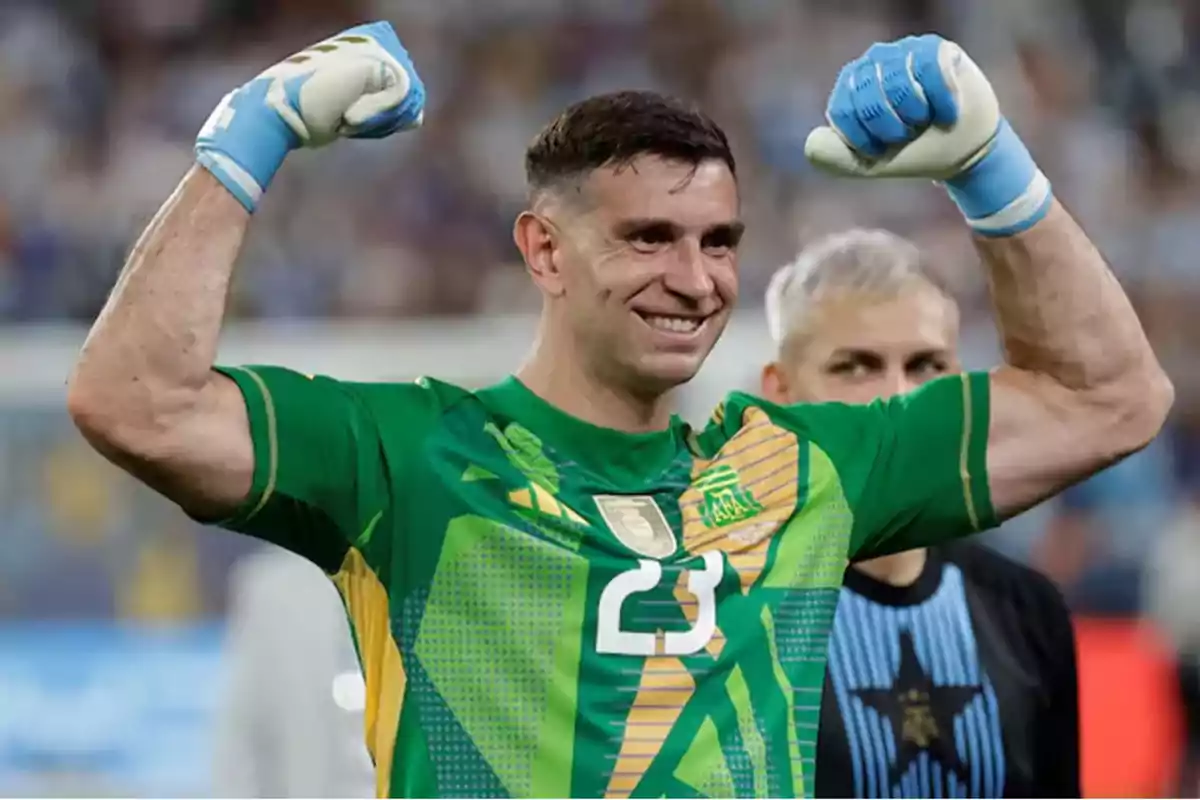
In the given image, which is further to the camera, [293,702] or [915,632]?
[293,702]

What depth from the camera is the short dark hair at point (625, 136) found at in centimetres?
246

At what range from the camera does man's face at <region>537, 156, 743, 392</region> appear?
7.98 ft

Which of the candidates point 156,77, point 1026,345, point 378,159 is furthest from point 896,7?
point 1026,345

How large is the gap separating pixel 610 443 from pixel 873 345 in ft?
2.91

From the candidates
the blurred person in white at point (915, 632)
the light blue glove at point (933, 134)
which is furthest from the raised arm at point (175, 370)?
the blurred person in white at point (915, 632)

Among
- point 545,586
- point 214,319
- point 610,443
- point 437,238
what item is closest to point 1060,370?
point 610,443

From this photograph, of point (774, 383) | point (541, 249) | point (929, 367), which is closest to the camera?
point (541, 249)

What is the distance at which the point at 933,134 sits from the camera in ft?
8.07

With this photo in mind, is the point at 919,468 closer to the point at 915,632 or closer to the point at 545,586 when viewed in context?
the point at 545,586

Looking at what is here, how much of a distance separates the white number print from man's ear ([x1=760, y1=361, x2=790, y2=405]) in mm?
1016

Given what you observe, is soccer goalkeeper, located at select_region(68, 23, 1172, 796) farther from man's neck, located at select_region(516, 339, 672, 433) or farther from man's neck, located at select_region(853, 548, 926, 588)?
man's neck, located at select_region(853, 548, 926, 588)

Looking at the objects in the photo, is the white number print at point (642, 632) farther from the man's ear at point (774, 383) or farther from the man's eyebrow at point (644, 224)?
the man's ear at point (774, 383)

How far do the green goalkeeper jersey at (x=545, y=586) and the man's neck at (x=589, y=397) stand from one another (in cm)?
3

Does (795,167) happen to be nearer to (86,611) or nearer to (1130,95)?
(1130,95)
